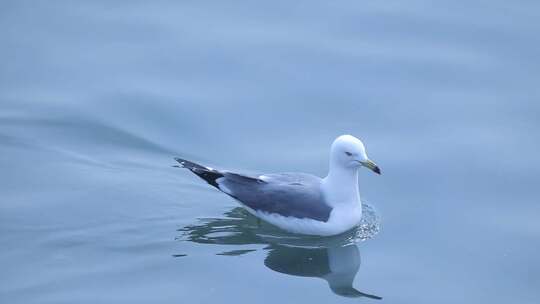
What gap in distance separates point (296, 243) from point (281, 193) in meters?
0.52

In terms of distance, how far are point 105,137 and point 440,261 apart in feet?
13.4

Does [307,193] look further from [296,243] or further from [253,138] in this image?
[253,138]

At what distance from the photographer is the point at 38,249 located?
31.2 feet

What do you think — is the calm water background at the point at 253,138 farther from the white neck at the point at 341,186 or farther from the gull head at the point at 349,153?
the gull head at the point at 349,153

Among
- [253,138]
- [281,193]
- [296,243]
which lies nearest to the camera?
[296,243]

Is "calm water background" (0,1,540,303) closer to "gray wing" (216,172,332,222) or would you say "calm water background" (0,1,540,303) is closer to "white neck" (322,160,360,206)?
"gray wing" (216,172,332,222)

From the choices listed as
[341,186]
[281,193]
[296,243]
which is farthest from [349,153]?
[296,243]

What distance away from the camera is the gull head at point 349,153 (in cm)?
1001

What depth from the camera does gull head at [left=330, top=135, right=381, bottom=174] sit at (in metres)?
10.0

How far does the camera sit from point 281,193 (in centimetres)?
1012

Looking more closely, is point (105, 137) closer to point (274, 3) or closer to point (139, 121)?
point (139, 121)

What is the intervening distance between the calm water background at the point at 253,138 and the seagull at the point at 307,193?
27cm

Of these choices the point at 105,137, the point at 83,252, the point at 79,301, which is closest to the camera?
the point at 79,301

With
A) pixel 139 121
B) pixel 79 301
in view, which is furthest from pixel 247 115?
pixel 79 301
